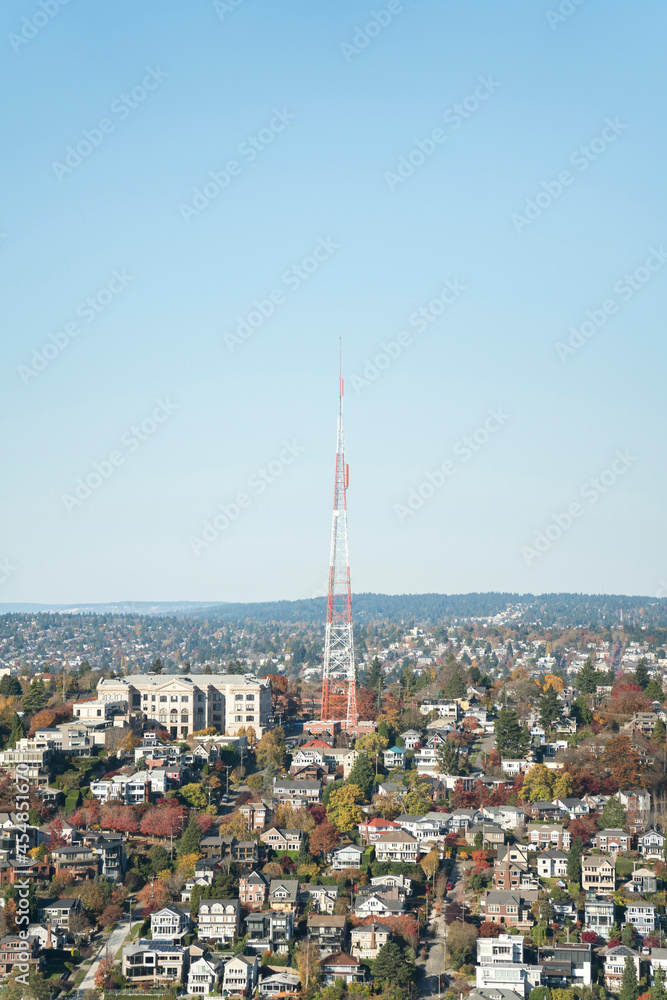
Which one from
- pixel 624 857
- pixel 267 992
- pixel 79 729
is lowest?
pixel 267 992

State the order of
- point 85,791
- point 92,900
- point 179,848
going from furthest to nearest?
point 85,791 < point 179,848 < point 92,900

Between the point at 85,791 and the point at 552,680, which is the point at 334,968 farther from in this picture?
the point at 552,680

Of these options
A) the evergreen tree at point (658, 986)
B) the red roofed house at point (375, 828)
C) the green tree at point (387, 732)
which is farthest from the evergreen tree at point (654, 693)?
the evergreen tree at point (658, 986)

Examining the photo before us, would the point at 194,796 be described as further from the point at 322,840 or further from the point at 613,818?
the point at 613,818

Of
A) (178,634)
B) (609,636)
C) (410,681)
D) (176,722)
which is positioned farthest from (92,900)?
(178,634)

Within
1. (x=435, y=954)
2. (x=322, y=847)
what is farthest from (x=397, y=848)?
(x=435, y=954)

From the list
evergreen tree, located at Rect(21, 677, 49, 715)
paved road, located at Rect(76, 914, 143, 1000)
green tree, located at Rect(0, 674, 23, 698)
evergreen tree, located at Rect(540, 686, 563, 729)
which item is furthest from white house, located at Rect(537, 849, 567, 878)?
green tree, located at Rect(0, 674, 23, 698)
